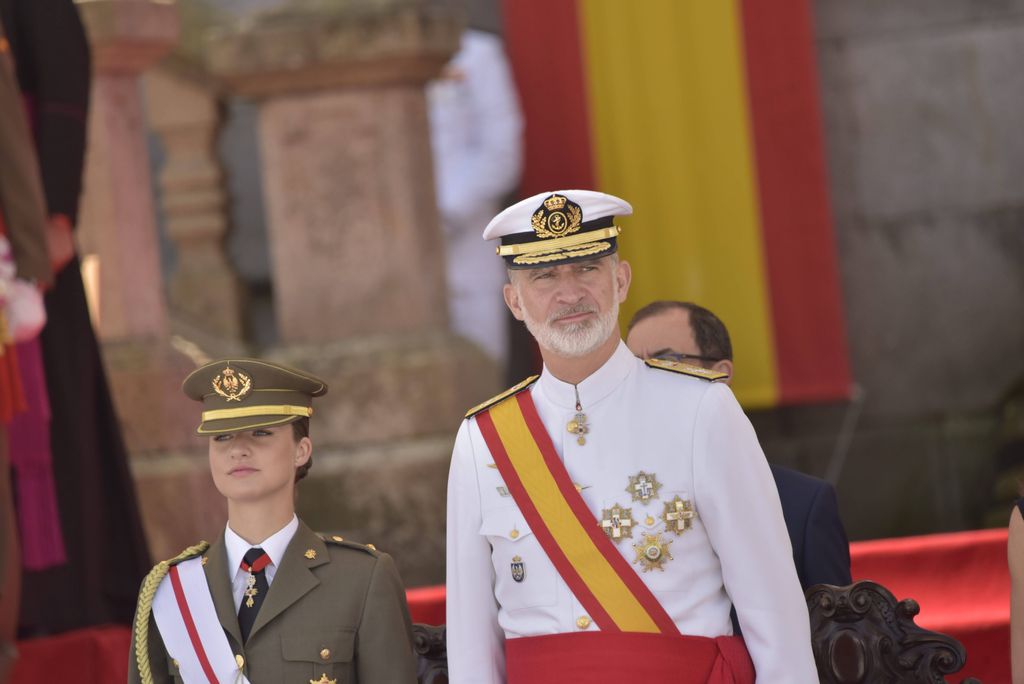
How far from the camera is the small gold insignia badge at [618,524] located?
3322 millimetres

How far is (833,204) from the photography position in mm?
8227

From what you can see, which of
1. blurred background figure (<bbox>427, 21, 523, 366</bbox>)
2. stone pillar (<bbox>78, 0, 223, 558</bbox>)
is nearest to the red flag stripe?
blurred background figure (<bbox>427, 21, 523, 366</bbox>)

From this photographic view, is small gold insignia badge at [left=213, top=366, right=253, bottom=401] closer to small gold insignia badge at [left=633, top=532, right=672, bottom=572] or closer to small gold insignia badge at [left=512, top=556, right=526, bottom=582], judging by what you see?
small gold insignia badge at [left=512, top=556, right=526, bottom=582]

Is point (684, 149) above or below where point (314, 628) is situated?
above

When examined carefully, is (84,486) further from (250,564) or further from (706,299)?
(706,299)

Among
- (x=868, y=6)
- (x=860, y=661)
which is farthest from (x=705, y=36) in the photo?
(x=860, y=661)

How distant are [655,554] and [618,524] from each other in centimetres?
9

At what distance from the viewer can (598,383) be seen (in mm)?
3428

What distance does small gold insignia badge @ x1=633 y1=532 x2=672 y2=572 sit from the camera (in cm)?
329

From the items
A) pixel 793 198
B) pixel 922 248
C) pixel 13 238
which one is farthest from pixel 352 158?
pixel 922 248

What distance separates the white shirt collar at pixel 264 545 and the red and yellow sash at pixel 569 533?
45 centimetres

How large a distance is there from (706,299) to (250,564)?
14.0ft

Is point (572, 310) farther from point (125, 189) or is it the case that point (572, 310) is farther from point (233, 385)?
point (125, 189)

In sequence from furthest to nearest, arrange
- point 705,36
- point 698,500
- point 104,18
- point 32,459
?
point 705,36
point 104,18
point 32,459
point 698,500
